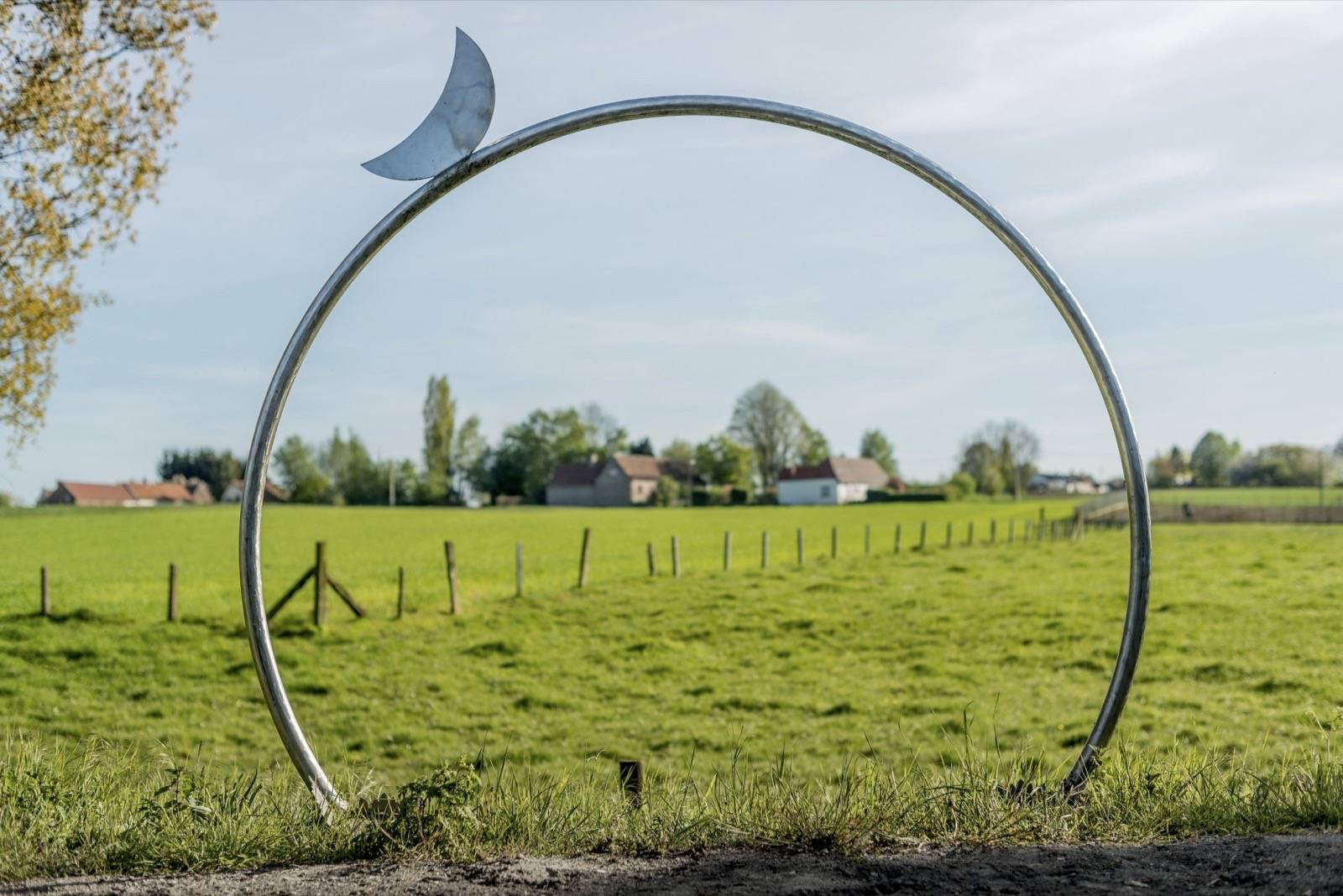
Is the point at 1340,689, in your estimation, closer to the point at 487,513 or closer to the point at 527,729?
the point at 527,729

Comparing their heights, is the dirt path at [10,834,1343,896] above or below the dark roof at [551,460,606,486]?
below

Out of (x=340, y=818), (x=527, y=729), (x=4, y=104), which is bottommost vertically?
(x=527, y=729)

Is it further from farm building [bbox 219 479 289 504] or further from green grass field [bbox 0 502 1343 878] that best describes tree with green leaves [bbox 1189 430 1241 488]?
farm building [bbox 219 479 289 504]

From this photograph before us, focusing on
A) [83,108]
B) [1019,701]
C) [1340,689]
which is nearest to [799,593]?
[1019,701]

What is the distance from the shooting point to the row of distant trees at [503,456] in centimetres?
7894

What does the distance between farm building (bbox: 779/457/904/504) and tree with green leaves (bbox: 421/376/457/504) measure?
78.9 feet

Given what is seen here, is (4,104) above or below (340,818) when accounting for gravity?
above

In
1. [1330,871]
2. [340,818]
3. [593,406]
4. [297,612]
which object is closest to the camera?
[1330,871]

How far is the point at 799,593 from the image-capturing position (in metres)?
22.2

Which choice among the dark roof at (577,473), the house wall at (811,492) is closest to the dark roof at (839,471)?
the house wall at (811,492)

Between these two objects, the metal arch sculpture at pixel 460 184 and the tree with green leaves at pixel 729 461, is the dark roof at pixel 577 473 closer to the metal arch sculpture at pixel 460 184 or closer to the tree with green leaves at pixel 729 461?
the tree with green leaves at pixel 729 461

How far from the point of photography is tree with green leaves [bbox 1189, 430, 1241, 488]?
271 feet

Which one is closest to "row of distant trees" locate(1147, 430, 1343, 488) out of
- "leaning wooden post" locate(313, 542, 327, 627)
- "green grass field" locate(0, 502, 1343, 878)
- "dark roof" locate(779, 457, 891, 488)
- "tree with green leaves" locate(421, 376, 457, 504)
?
"dark roof" locate(779, 457, 891, 488)

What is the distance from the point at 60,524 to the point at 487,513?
72.5 ft
